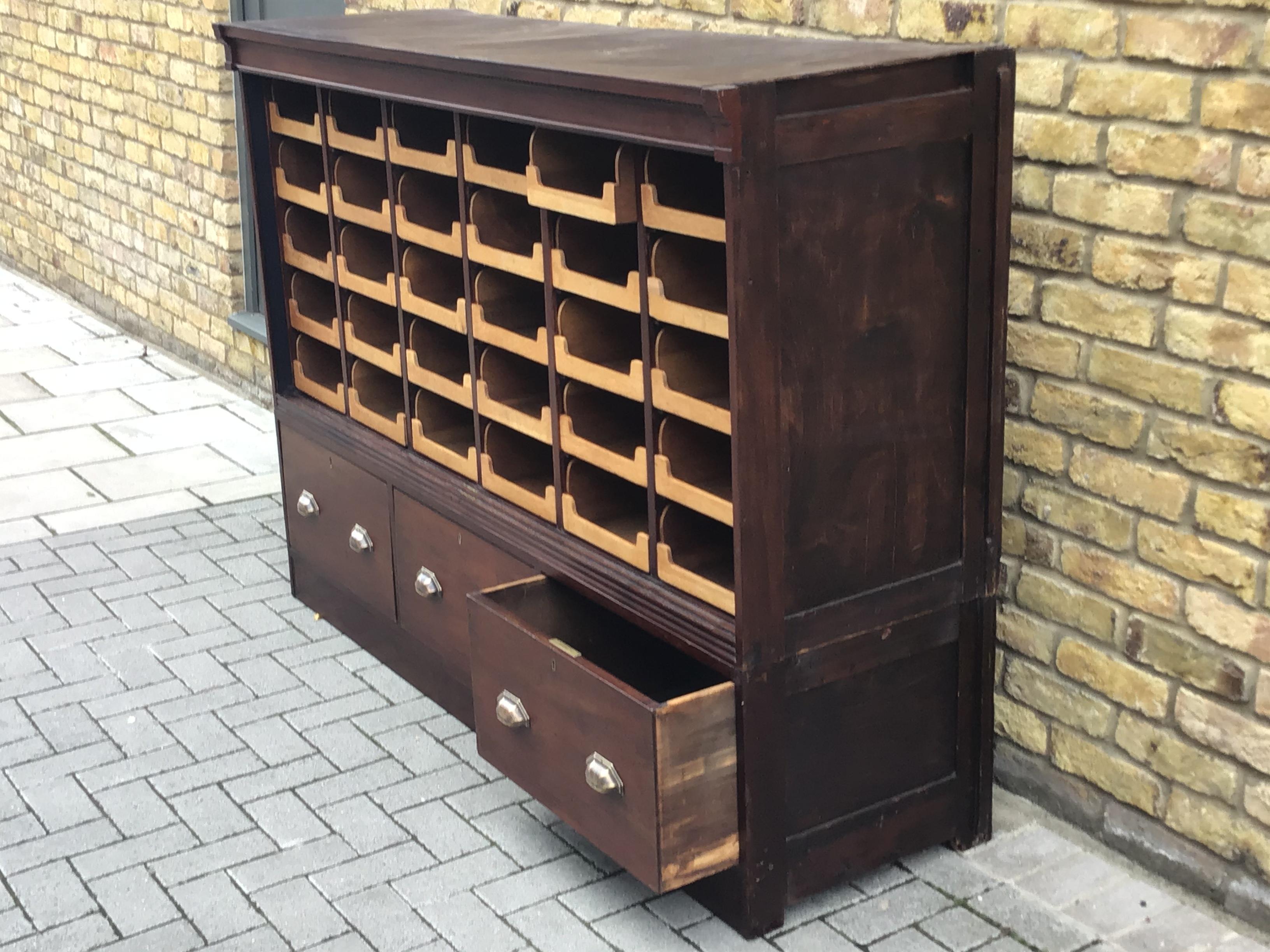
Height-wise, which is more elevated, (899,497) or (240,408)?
(899,497)

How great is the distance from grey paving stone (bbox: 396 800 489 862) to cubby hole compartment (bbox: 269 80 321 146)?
177 centimetres

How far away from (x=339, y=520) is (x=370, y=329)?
0.53 m

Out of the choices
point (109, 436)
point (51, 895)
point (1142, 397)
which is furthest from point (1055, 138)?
point (109, 436)

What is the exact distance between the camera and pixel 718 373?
2984 millimetres

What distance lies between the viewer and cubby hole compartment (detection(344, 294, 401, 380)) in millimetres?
3975

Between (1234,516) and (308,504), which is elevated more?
(1234,516)

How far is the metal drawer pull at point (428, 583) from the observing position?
148 inches

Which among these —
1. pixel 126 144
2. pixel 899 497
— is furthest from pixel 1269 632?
pixel 126 144

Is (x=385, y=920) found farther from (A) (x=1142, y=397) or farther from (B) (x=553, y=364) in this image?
(A) (x=1142, y=397)

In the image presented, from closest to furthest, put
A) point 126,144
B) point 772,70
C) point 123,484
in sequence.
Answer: point 772,70 → point 123,484 → point 126,144

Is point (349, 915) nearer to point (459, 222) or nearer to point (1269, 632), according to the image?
point (459, 222)

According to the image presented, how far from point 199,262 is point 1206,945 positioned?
5.09 metres

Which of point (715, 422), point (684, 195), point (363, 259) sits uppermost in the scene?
point (684, 195)

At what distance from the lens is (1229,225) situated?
2.73m
